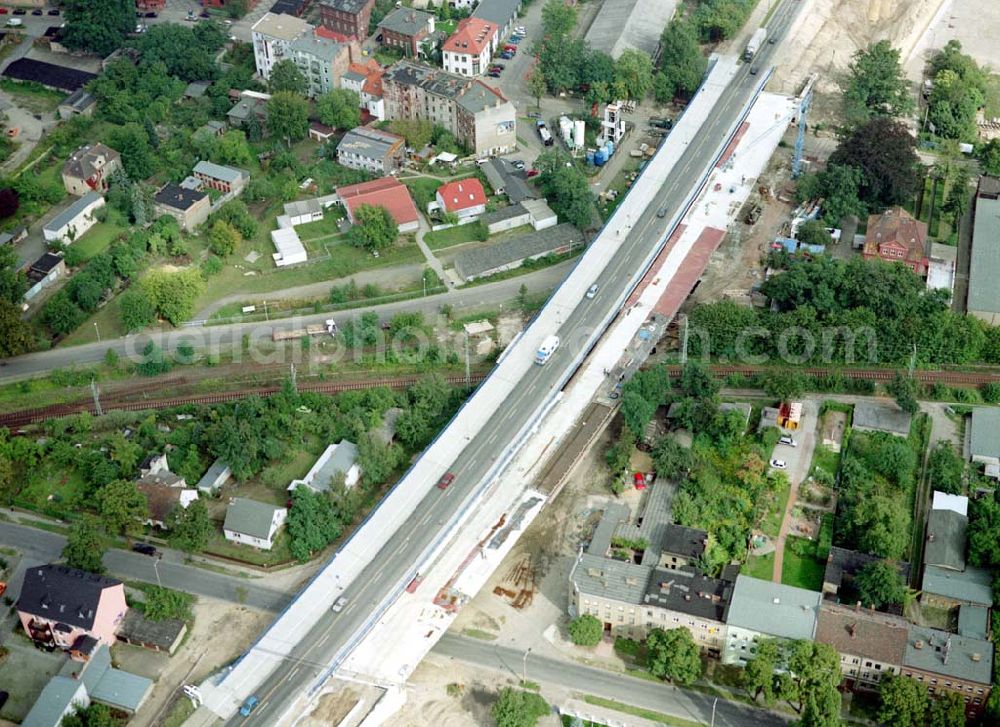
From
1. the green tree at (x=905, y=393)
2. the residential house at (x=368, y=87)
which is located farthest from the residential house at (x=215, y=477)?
the green tree at (x=905, y=393)

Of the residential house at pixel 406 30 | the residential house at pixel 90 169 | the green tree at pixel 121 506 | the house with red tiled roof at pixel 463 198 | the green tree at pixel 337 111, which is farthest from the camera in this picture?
the residential house at pixel 406 30

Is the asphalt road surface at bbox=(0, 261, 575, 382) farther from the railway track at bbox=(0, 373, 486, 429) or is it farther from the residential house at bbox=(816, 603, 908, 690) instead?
the residential house at bbox=(816, 603, 908, 690)

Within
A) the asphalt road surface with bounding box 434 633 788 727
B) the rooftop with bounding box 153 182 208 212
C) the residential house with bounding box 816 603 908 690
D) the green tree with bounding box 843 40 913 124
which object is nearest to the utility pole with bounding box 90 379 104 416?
the rooftop with bounding box 153 182 208 212

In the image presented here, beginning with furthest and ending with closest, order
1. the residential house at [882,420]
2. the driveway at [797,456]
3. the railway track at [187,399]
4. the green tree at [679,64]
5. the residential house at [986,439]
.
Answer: the green tree at [679,64]
the railway track at [187,399]
the residential house at [882,420]
the residential house at [986,439]
the driveway at [797,456]

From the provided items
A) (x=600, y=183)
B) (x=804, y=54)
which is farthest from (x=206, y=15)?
(x=804, y=54)

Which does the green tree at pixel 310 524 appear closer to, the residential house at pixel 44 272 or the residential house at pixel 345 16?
the residential house at pixel 44 272

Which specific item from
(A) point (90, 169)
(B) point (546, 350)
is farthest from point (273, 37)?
(B) point (546, 350)

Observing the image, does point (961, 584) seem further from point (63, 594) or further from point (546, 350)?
point (63, 594)
